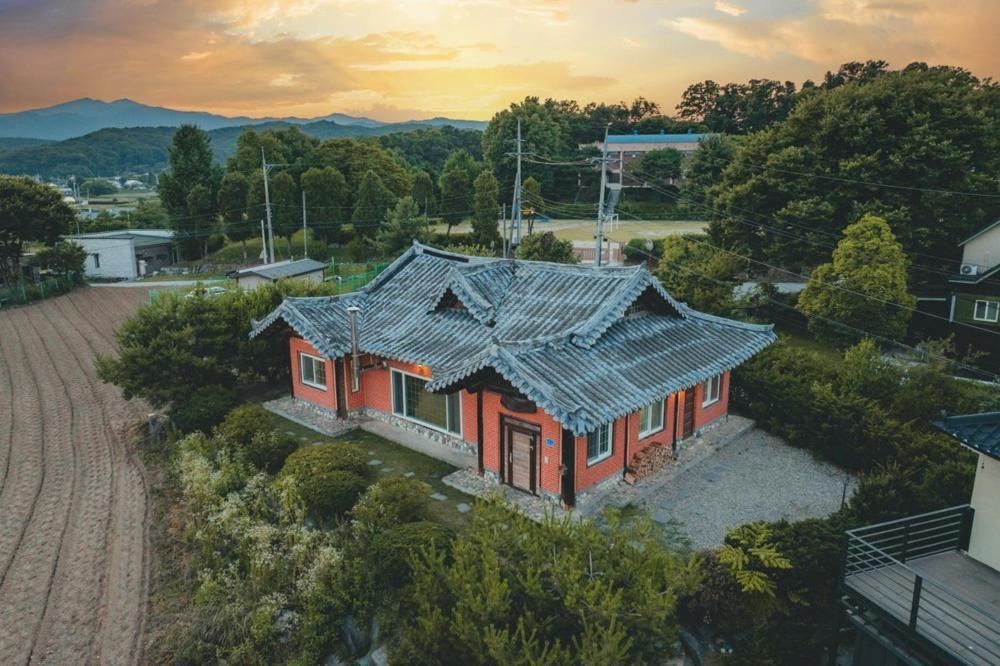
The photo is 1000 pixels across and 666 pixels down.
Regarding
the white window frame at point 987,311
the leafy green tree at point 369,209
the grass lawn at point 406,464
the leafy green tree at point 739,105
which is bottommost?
the grass lawn at point 406,464

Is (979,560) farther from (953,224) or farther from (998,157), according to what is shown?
(998,157)

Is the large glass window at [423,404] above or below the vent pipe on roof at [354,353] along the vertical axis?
below

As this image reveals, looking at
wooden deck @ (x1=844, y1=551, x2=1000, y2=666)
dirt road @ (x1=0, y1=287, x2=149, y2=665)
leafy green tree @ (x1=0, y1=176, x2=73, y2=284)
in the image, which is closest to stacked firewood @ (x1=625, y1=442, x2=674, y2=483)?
wooden deck @ (x1=844, y1=551, x2=1000, y2=666)

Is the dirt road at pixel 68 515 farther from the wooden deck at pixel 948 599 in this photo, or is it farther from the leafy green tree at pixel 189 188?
the leafy green tree at pixel 189 188

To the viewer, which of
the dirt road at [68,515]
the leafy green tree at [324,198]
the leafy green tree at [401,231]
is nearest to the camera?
the dirt road at [68,515]

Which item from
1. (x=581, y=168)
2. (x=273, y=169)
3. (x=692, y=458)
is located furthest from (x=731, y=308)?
(x=581, y=168)

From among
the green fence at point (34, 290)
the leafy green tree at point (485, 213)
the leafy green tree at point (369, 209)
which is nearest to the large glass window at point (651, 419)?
the leafy green tree at point (485, 213)

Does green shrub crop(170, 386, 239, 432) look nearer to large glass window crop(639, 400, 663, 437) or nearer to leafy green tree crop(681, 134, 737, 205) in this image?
large glass window crop(639, 400, 663, 437)
